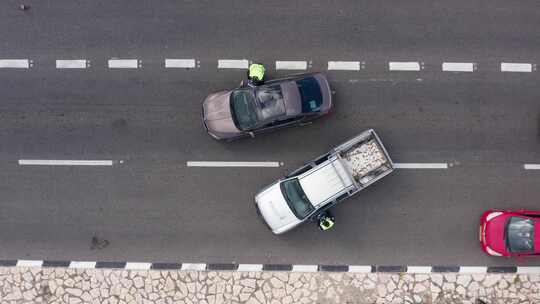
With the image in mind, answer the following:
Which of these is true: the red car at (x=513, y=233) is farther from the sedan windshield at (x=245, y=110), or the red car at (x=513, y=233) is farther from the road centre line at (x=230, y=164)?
the sedan windshield at (x=245, y=110)

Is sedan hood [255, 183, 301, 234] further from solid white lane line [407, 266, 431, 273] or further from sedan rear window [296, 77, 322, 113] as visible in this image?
solid white lane line [407, 266, 431, 273]

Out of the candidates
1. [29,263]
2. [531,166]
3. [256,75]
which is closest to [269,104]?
[256,75]

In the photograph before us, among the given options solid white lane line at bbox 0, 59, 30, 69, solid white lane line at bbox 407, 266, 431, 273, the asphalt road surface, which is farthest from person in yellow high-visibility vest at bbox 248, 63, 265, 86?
solid white lane line at bbox 407, 266, 431, 273

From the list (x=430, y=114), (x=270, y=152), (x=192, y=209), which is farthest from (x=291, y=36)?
(x=192, y=209)

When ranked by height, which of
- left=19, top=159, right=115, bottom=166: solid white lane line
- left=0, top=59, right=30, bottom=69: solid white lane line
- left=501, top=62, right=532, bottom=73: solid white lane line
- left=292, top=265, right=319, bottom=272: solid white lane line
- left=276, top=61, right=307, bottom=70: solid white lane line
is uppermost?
left=0, top=59, right=30, bottom=69: solid white lane line

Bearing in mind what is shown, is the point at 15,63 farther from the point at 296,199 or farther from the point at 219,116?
the point at 296,199

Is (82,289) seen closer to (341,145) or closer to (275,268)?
(275,268)
